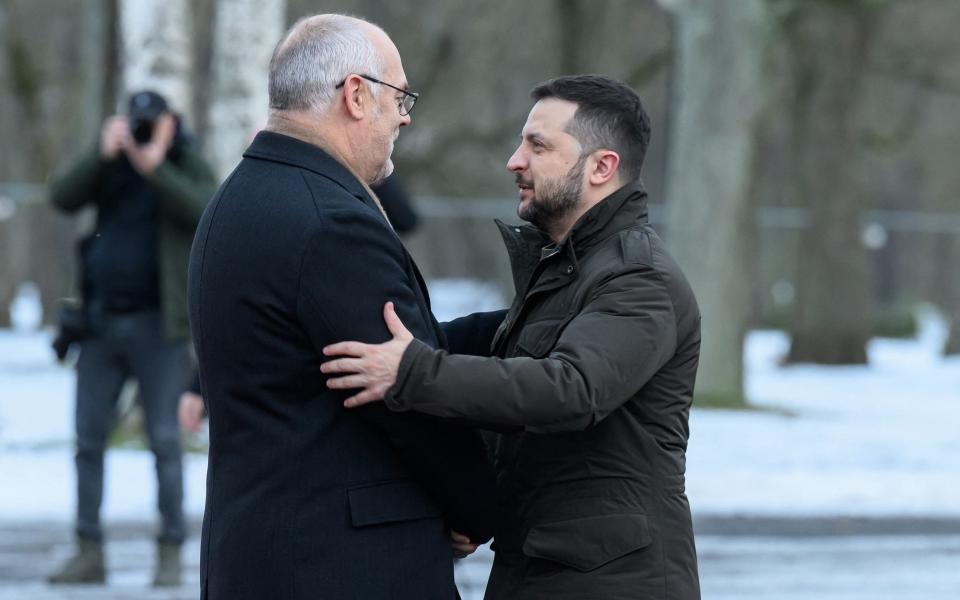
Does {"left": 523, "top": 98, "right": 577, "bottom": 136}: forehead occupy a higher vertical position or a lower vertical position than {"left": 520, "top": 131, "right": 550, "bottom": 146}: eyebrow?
higher

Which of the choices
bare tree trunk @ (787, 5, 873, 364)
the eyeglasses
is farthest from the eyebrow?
bare tree trunk @ (787, 5, 873, 364)

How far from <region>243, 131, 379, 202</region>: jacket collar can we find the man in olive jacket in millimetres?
332

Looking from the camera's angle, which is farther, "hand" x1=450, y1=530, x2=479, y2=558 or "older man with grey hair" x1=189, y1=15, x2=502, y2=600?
"hand" x1=450, y1=530, x2=479, y2=558

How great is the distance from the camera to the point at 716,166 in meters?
13.9

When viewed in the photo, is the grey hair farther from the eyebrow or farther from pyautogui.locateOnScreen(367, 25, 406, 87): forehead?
the eyebrow

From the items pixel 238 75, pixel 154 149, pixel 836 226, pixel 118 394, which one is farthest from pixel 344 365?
pixel 836 226

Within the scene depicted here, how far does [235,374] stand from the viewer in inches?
116

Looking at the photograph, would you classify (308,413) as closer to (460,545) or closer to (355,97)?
(460,545)

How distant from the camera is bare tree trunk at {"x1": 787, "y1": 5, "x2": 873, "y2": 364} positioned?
838 inches

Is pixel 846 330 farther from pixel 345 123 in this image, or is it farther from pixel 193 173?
pixel 345 123

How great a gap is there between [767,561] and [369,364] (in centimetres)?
537

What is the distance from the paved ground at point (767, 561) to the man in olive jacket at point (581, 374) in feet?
11.5

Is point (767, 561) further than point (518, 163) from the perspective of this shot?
Yes

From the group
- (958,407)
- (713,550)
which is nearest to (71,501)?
(713,550)
